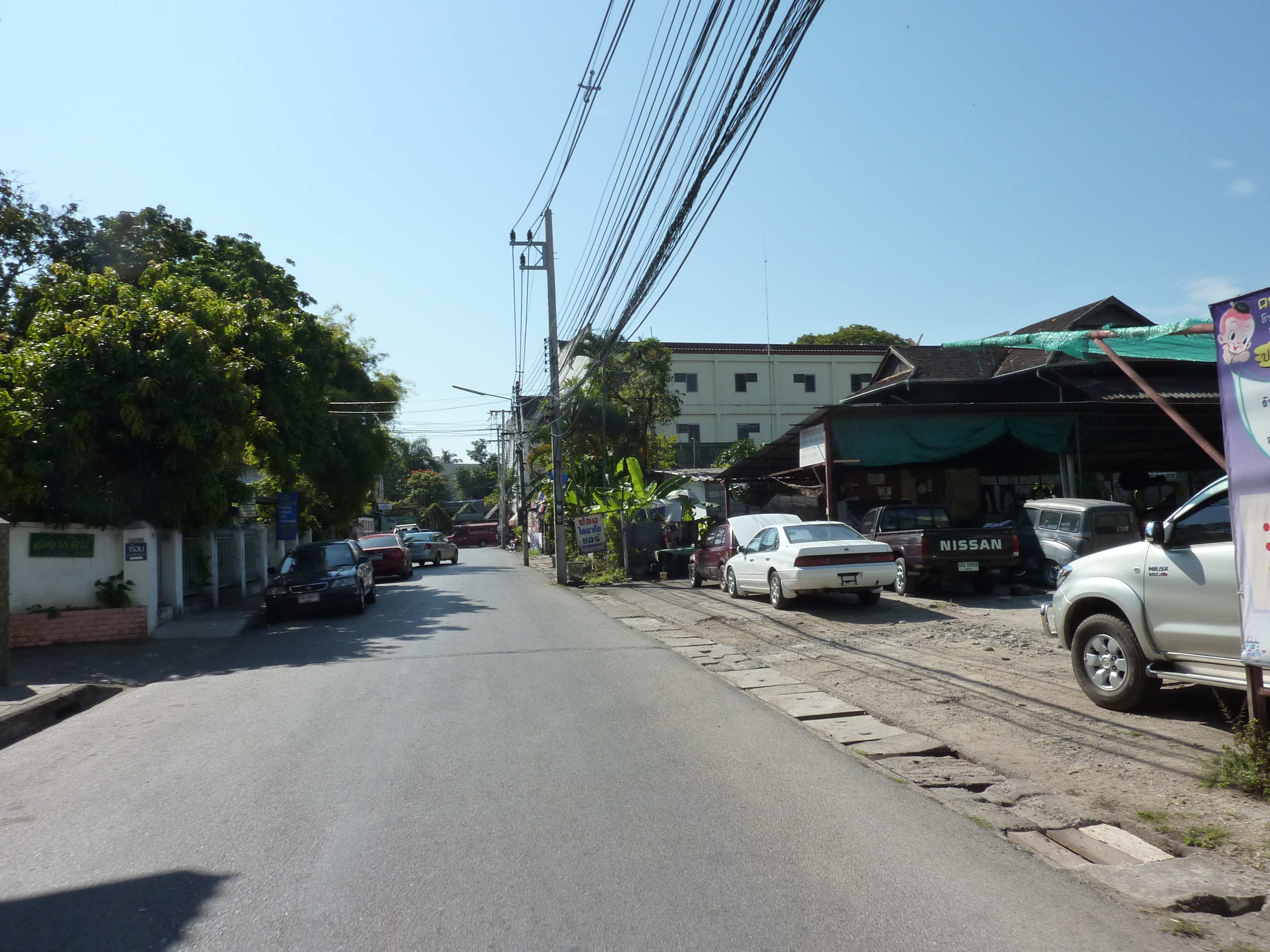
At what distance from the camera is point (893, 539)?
56.1 feet

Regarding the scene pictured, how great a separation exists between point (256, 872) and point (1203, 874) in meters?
4.44

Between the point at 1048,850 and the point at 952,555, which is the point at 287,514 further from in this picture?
the point at 1048,850

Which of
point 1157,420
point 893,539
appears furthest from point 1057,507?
point 1157,420

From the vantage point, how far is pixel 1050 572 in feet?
58.1

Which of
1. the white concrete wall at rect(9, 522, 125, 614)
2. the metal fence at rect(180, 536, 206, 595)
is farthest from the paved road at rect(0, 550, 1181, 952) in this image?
the metal fence at rect(180, 536, 206, 595)

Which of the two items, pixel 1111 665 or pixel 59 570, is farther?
pixel 59 570

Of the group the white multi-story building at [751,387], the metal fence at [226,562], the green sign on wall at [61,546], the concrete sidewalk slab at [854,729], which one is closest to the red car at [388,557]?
the metal fence at [226,562]

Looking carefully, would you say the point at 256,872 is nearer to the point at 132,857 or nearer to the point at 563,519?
the point at 132,857

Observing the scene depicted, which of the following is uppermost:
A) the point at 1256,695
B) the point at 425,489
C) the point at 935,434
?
the point at 425,489

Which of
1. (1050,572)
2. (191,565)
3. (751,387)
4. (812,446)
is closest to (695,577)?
(812,446)

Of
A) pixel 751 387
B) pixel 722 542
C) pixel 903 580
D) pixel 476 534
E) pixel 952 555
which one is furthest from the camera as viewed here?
pixel 476 534

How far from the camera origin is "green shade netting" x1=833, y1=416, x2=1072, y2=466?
20.5m

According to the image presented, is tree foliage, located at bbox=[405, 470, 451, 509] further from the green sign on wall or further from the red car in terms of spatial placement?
the green sign on wall

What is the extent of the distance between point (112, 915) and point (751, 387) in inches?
1921
